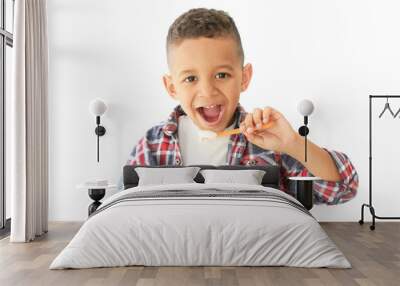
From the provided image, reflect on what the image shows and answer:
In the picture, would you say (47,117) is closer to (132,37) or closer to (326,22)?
(132,37)

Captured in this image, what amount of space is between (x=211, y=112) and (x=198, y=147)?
0.43 meters

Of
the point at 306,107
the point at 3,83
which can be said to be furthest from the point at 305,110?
the point at 3,83

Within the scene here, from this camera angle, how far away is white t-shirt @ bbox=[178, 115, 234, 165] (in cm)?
644

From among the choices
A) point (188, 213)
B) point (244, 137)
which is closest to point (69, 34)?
point (244, 137)

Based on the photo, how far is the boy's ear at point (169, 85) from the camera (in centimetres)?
655

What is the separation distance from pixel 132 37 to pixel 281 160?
2232 mm

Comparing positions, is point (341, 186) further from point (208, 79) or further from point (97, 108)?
point (97, 108)

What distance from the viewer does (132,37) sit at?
6691 millimetres

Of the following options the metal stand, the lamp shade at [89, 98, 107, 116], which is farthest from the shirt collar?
the metal stand

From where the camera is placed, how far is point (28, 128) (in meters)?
5.63

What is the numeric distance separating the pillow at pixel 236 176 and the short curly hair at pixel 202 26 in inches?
52.5

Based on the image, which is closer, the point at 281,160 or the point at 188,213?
the point at 188,213

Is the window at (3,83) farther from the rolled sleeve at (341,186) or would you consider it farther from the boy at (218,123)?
the rolled sleeve at (341,186)

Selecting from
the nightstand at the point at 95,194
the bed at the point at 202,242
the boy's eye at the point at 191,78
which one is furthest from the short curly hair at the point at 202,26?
the bed at the point at 202,242
